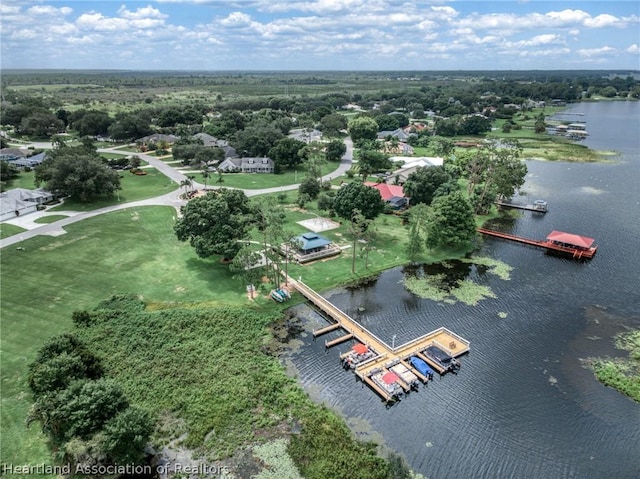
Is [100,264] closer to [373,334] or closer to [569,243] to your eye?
[373,334]

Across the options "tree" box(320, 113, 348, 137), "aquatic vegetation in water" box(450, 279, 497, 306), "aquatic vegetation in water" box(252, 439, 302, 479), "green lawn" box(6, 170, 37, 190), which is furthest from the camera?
"tree" box(320, 113, 348, 137)

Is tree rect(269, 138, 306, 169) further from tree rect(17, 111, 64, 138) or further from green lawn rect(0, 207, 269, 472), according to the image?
tree rect(17, 111, 64, 138)

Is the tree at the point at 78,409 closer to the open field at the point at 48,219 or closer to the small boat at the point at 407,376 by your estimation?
the small boat at the point at 407,376

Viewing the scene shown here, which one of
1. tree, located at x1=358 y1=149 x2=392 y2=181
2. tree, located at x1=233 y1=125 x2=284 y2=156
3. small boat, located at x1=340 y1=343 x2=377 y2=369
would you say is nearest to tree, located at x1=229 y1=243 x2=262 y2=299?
small boat, located at x1=340 y1=343 x2=377 y2=369

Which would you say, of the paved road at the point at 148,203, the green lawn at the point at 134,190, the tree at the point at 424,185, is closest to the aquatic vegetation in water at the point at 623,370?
the tree at the point at 424,185

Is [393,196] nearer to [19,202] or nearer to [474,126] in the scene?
[19,202]

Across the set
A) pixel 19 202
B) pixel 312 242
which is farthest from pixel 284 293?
pixel 19 202
